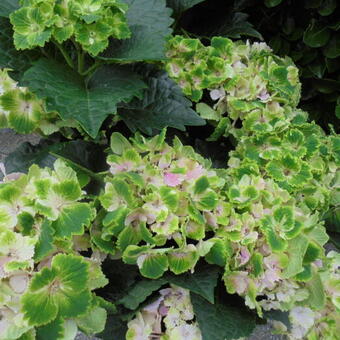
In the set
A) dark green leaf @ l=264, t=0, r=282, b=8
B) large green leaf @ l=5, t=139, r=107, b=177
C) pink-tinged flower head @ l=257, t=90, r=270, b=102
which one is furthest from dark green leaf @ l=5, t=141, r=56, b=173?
dark green leaf @ l=264, t=0, r=282, b=8

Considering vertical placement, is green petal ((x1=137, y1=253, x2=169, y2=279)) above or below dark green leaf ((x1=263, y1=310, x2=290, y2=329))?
above

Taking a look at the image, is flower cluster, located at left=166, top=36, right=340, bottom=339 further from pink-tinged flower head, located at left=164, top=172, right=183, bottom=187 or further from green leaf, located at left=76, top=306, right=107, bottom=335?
green leaf, located at left=76, top=306, right=107, bottom=335

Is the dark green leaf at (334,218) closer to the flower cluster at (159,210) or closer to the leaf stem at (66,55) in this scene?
the flower cluster at (159,210)

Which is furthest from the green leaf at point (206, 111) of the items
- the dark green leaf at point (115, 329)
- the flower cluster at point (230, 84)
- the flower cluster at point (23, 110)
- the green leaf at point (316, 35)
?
the green leaf at point (316, 35)

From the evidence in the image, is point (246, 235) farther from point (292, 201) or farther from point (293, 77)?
point (293, 77)

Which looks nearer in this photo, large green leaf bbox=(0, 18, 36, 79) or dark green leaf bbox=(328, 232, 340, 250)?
large green leaf bbox=(0, 18, 36, 79)

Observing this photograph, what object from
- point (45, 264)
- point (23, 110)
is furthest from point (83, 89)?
point (45, 264)

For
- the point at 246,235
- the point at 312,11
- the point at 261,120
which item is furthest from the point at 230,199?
the point at 312,11
